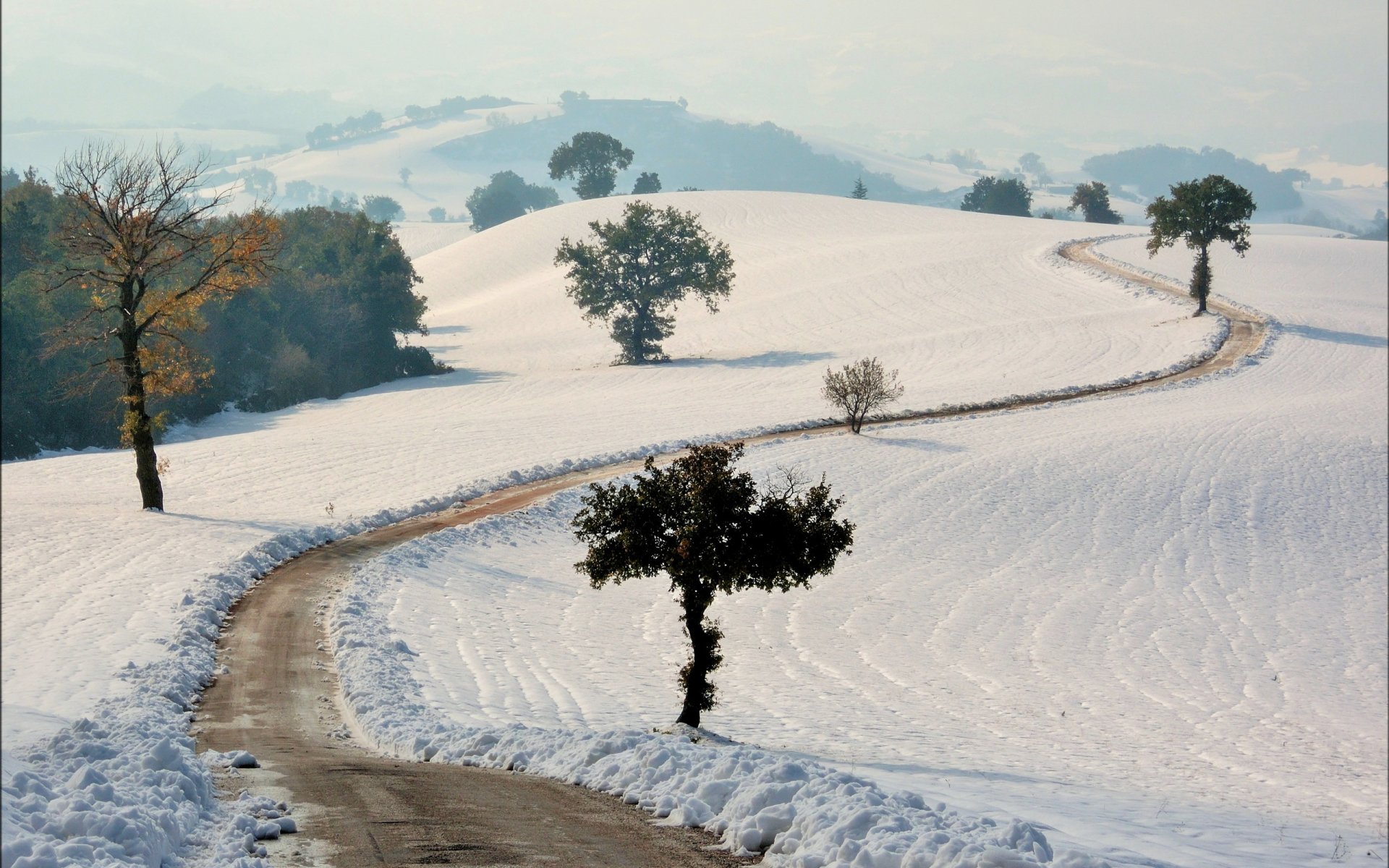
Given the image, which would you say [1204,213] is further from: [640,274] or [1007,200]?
[1007,200]

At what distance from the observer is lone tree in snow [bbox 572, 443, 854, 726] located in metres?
15.6

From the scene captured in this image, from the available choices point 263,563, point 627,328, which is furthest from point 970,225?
point 263,563

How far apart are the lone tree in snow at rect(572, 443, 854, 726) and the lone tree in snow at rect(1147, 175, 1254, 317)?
5816 cm

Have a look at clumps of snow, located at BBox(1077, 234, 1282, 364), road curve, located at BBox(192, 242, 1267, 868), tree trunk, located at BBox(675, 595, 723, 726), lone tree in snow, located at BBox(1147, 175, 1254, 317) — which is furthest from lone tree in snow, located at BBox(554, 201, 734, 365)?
tree trunk, located at BBox(675, 595, 723, 726)

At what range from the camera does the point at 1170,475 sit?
1548 inches

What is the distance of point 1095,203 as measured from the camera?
131875 millimetres

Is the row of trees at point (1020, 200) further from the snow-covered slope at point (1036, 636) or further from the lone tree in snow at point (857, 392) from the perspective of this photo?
the lone tree in snow at point (857, 392)

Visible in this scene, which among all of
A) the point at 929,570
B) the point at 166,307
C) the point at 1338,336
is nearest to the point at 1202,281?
the point at 1338,336

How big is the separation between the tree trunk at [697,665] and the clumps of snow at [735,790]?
1128mm

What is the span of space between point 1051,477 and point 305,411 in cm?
3567

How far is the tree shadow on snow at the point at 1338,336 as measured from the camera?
211 feet

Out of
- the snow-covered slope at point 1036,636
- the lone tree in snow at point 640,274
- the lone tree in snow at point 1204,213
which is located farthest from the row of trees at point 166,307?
the lone tree in snow at point 1204,213

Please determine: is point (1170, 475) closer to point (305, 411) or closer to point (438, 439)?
point (438, 439)

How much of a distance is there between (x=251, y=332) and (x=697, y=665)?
5374 centimetres
